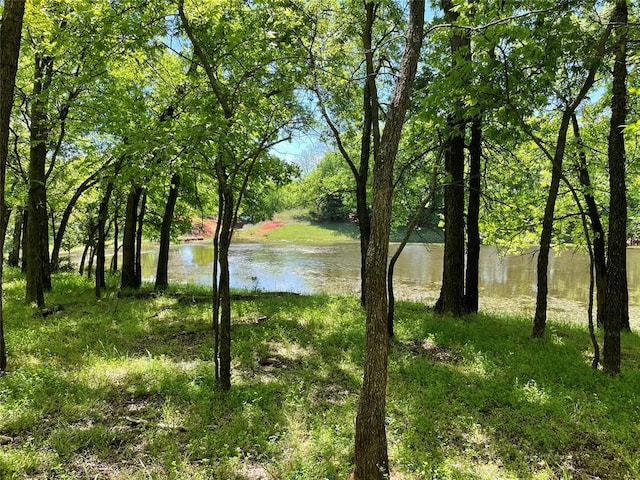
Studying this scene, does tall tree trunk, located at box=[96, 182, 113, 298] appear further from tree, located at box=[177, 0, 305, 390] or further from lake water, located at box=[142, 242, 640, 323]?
lake water, located at box=[142, 242, 640, 323]

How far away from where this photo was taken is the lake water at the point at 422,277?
14.5 m

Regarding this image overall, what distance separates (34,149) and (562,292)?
18.5m

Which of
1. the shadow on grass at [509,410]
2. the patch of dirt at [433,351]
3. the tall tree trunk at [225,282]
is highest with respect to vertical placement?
the tall tree trunk at [225,282]

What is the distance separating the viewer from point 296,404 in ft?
15.8

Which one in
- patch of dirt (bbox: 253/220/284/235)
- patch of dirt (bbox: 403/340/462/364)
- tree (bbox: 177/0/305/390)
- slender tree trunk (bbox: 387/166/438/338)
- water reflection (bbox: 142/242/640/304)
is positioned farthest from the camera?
patch of dirt (bbox: 253/220/284/235)

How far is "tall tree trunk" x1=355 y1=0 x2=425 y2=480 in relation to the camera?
10.2 ft

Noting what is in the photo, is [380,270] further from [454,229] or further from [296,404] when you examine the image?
[454,229]

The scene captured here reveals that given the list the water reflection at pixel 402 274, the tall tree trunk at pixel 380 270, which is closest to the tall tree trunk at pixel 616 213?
the tall tree trunk at pixel 380 270

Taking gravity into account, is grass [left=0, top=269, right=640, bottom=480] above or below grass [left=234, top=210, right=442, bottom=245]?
below

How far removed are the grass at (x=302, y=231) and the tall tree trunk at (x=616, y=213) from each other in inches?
1617

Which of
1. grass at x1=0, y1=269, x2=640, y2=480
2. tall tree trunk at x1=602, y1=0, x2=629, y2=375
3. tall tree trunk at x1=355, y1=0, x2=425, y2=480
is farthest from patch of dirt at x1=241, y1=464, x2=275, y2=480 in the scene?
tall tree trunk at x1=602, y1=0, x2=629, y2=375

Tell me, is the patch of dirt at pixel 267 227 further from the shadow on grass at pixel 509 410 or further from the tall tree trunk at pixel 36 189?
the shadow on grass at pixel 509 410

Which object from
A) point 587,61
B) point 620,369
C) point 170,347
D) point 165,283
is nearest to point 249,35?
point 587,61

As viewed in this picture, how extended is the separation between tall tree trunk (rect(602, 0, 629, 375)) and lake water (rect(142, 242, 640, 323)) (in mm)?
4947
